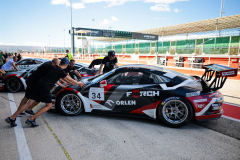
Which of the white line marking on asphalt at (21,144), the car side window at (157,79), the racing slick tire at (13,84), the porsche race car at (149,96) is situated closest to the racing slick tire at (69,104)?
the porsche race car at (149,96)

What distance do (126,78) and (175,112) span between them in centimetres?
136

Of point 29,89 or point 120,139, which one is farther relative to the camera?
point 29,89

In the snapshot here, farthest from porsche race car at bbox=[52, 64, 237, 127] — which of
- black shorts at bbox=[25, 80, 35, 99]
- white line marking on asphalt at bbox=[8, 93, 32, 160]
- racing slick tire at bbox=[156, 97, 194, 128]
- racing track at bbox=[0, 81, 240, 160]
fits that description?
white line marking on asphalt at bbox=[8, 93, 32, 160]

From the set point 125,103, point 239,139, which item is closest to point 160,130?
point 125,103

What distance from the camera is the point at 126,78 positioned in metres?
4.16

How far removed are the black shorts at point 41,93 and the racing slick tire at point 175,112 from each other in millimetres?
2440

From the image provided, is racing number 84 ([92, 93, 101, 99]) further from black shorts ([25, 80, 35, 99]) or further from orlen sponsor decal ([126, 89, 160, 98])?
black shorts ([25, 80, 35, 99])

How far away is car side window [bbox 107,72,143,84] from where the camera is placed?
4.06 m

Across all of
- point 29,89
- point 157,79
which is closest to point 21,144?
point 29,89

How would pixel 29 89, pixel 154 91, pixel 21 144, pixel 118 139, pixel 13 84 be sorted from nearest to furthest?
pixel 21 144 → pixel 118 139 → pixel 154 91 → pixel 29 89 → pixel 13 84

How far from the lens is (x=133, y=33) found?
34094 mm

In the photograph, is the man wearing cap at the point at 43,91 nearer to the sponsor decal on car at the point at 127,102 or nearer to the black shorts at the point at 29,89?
the black shorts at the point at 29,89

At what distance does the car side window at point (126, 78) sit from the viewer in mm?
4059

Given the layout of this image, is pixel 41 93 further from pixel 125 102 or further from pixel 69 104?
pixel 125 102
